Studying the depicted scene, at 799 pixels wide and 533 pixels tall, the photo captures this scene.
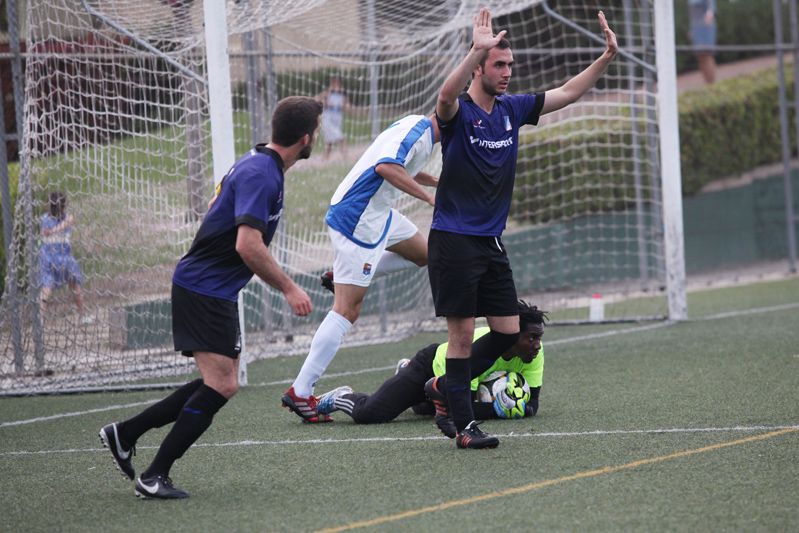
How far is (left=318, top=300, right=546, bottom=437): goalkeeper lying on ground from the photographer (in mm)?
7191

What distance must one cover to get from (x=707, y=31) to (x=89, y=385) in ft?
55.0

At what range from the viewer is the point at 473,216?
20.8ft

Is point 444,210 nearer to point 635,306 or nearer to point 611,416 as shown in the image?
point 611,416

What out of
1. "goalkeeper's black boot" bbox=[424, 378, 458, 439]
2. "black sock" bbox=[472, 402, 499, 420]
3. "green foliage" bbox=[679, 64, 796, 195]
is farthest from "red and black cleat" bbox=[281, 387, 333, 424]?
"green foliage" bbox=[679, 64, 796, 195]

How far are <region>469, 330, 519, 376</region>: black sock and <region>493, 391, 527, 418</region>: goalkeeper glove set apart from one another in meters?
0.44

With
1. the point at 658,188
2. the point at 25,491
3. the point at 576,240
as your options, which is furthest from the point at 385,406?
the point at 576,240

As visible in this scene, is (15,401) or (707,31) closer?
(15,401)

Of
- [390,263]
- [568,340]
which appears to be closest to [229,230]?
[390,263]

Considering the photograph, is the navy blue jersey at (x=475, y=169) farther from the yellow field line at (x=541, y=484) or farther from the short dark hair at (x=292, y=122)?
the yellow field line at (x=541, y=484)

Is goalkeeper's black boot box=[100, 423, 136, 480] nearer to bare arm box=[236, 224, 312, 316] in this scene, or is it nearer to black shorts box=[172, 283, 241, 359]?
black shorts box=[172, 283, 241, 359]

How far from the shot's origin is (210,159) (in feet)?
35.0

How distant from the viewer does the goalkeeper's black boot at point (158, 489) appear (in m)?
5.43

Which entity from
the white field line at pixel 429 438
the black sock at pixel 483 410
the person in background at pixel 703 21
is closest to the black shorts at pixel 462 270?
the white field line at pixel 429 438

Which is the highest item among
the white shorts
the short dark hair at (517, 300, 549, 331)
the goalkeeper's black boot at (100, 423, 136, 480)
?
the white shorts
